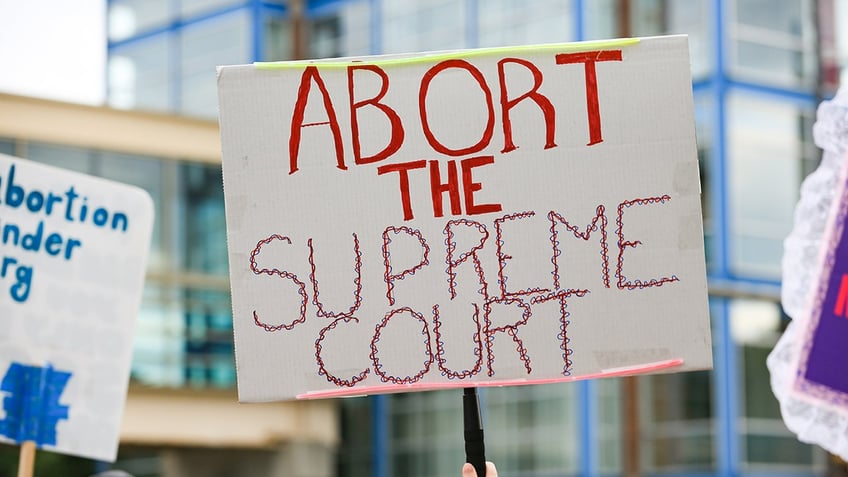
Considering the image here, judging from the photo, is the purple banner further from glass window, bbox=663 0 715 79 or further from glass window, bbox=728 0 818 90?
glass window, bbox=728 0 818 90

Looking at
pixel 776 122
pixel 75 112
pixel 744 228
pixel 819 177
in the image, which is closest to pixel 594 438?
pixel 744 228

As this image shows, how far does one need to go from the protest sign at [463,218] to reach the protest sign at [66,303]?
1.61 meters

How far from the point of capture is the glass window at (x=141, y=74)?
21391mm

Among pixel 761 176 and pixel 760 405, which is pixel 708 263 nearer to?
pixel 761 176

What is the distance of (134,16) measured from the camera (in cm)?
2208

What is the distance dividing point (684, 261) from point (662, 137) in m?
0.26

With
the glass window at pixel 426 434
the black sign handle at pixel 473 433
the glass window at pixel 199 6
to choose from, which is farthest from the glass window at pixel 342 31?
the black sign handle at pixel 473 433

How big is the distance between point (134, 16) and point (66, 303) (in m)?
17.7

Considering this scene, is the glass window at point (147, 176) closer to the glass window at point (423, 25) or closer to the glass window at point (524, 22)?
the glass window at point (423, 25)

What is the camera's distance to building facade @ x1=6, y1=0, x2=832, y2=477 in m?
17.0

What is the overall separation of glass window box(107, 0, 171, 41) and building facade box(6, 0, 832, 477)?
3.80m

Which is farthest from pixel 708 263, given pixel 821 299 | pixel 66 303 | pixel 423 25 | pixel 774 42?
pixel 821 299

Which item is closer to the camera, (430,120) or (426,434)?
(430,120)

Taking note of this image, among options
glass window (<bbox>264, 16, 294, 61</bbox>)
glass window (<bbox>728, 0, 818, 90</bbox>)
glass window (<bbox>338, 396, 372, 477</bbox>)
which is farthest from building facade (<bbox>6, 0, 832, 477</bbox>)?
glass window (<bbox>264, 16, 294, 61</bbox>)
